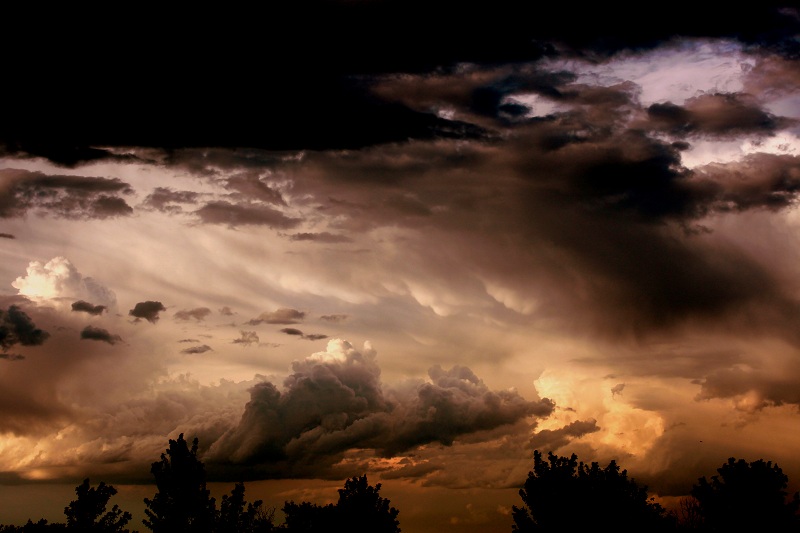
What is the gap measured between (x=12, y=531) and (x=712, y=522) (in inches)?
3127

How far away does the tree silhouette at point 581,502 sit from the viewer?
42875 millimetres

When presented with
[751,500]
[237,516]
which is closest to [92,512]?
[237,516]

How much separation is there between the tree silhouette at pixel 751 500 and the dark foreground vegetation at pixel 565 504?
54mm

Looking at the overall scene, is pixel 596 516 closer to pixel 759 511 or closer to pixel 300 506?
pixel 759 511

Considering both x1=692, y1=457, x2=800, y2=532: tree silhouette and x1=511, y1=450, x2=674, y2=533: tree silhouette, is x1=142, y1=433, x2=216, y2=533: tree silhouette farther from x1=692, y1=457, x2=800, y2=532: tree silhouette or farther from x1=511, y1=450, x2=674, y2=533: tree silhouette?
x1=692, y1=457, x2=800, y2=532: tree silhouette

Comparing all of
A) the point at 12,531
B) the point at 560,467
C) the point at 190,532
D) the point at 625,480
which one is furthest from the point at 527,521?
the point at 12,531

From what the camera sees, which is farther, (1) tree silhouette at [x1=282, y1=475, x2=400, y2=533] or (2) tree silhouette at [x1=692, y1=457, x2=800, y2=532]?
(1) tree silhouette at [x1=282, y1=475, x2=400, y2=533]

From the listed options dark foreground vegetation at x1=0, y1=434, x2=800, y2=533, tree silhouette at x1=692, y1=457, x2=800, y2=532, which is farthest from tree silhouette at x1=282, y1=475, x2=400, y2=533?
tree silhouette at x1=692, y1=457, x2=800, y2=532

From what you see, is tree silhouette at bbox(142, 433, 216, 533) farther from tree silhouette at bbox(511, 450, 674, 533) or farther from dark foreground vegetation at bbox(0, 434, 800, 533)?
tree silhouette at bbox(511, 450, 674, 533)

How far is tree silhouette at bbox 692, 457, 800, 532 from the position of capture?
40.7 meters

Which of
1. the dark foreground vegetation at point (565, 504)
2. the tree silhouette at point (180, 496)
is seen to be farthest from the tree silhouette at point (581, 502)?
the tree silhouette at point (180, 496)

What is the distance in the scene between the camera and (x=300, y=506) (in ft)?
223

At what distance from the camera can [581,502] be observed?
1711 inches

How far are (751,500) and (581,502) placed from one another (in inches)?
373
